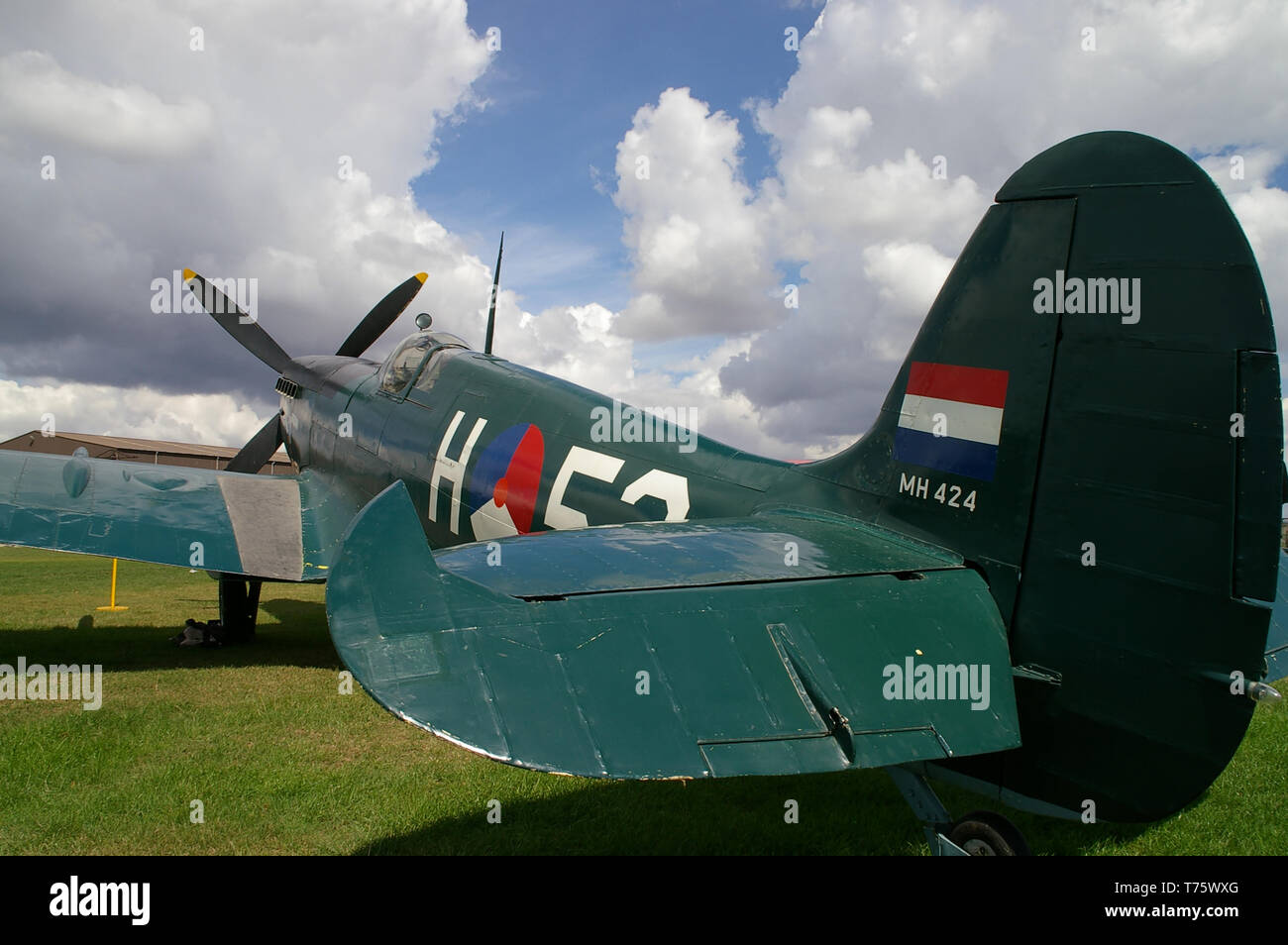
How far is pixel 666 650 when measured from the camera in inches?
88.4

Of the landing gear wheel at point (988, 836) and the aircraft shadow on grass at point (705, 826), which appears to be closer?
the landing gear wheel at point (988, 836)

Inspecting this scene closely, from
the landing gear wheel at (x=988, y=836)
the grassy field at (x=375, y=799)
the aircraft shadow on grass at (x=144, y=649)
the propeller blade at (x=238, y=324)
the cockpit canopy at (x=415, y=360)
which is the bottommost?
the aircraft shadow on grass at (x=144, y=649)

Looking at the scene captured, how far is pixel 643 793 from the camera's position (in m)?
5.10

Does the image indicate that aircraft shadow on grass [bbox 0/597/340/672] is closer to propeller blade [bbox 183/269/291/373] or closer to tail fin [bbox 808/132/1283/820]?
propeller blade [bbox 183/269/291/373]

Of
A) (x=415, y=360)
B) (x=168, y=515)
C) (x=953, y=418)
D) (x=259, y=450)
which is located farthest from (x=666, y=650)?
(x=259, y=450)

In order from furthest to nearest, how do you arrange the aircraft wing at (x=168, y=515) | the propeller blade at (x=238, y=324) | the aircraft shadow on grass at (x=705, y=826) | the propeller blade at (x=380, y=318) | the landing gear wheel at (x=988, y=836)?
1. the propeller blade at (x=380, y=318)
2. the propeller blade at (x=238, y=324)
3. the aircraft wing at (x=168, y=515)
4. the aircraft shadow on grass at (x=705, y=826)
5. the landing gear wheel at (x=988, y=836)

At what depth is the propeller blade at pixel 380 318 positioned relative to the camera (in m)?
13.2

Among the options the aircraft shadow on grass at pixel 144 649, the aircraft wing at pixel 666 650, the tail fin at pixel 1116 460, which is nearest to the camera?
the aircraft wing at pixel 666 650

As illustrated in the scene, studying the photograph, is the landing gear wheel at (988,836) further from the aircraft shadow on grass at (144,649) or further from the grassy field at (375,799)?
the aircraft shadow on grass at (144,649)

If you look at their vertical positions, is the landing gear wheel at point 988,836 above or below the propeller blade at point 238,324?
below

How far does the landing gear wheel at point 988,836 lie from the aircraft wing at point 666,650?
827 mm

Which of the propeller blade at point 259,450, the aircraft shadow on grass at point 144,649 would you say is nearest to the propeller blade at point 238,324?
the propeller blade at point 259,450
